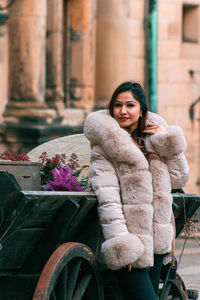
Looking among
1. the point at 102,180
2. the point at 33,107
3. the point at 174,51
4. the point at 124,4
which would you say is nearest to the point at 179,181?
the point at 102,180

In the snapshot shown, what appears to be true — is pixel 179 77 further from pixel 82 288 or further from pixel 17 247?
pixel 17 247

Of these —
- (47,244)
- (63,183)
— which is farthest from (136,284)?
(63,183)

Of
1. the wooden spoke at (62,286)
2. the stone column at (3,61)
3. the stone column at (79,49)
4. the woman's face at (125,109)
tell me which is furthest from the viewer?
the stone column at (79,49)

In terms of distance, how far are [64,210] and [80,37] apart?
982cm

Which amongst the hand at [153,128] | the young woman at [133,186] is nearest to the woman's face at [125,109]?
the young woman at [133,186]

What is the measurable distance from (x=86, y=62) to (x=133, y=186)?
9.71m

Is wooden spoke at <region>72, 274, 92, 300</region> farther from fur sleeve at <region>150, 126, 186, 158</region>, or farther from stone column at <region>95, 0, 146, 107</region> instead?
stone column at <region>95, 0, 146, 107</region>

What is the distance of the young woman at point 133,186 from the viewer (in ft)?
17.5

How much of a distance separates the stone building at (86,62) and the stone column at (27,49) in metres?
0.01

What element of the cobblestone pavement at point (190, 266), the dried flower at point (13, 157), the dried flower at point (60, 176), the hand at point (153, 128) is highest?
the hand at point (153, 128)

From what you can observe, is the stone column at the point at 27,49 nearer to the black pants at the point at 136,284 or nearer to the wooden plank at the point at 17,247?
the black pants at the point at 136,284

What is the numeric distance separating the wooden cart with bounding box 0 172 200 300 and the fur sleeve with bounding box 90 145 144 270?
0.08 metres

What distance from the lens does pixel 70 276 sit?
5.34 metres

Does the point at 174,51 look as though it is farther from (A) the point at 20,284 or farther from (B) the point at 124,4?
(A) the point at 20,284
